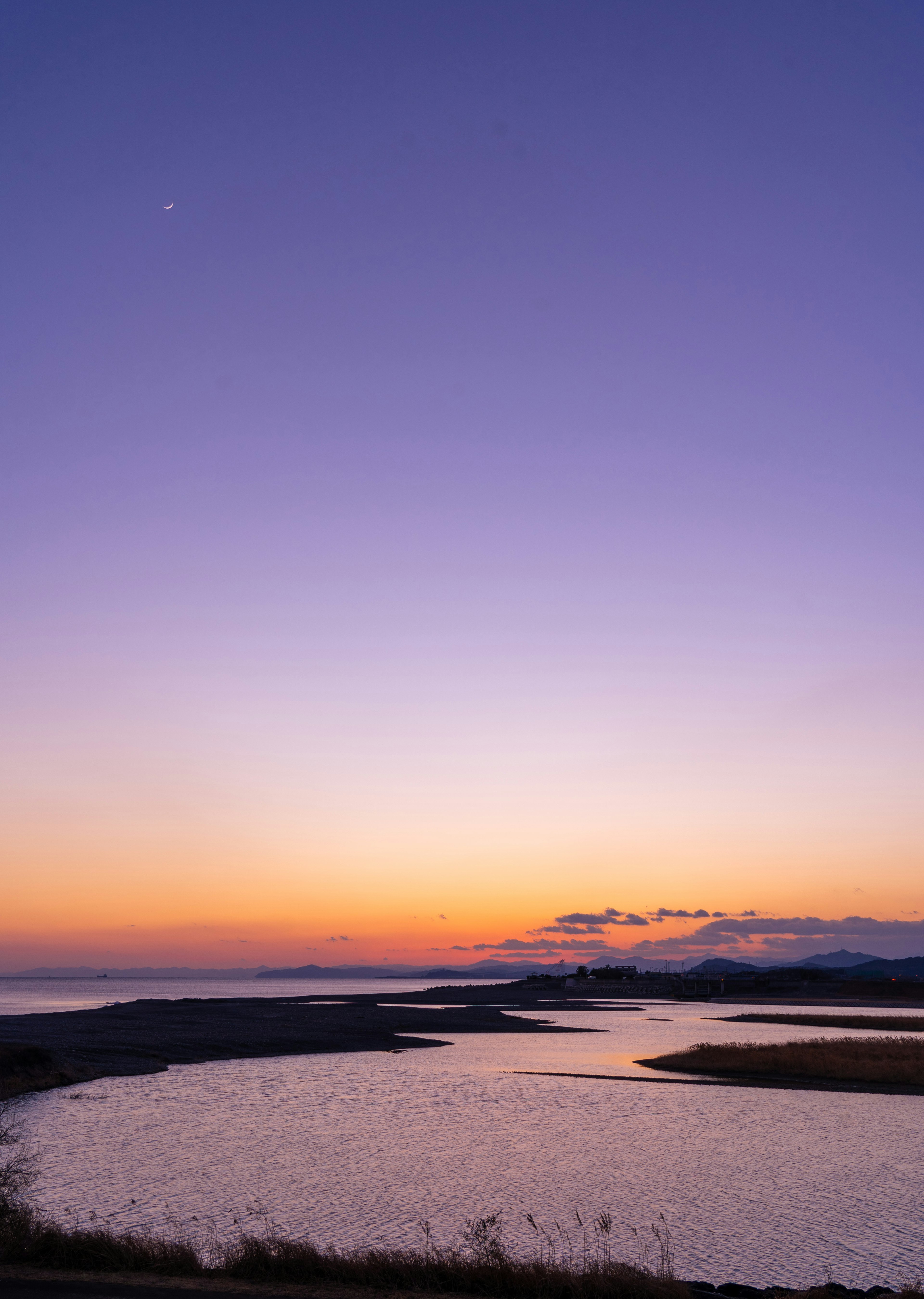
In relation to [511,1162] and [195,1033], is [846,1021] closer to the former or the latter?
[195,1033]

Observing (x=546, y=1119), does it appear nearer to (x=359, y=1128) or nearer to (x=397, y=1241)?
(x=359, y=1128)

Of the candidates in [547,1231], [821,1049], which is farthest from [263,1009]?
[547,1231]

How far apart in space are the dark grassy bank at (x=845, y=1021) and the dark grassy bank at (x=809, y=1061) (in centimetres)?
3611

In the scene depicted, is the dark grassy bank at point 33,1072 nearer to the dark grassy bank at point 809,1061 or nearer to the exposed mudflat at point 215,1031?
the exposed mudflat at point 215,1031

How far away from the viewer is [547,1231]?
2322cm

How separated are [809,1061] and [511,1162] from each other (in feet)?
114

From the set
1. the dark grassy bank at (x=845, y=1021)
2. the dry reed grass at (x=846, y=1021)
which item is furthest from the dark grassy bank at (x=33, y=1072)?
the dry reed grass at (x=846, y=1021)

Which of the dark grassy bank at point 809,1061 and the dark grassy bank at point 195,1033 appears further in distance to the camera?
the dark grassy bank at point 809,1061

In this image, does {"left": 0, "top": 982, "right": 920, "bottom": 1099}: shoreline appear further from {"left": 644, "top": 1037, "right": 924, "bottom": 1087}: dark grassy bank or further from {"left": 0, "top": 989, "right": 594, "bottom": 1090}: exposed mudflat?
{"left": 644, "top": 1037, "right": 924, "bottom": 1087}: dark grassy bank

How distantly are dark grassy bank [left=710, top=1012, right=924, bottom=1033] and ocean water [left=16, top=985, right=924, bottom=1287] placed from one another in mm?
62256

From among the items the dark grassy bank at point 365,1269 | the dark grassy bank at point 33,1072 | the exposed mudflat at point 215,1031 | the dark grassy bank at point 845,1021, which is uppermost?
the dark grassy bank at point 365,1269

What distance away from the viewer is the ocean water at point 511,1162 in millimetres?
23438

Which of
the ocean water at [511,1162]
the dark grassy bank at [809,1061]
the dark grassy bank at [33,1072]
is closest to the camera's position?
the ocean water at [511,1162]

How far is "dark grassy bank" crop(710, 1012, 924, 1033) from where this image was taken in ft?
348
